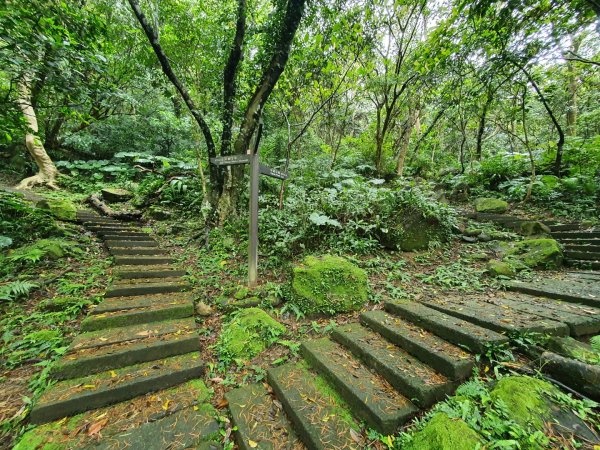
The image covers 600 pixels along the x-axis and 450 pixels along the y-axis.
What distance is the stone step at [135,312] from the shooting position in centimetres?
305

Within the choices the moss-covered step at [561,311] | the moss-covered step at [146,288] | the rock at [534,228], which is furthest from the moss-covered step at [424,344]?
the rock at [534,228]

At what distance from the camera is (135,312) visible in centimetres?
329

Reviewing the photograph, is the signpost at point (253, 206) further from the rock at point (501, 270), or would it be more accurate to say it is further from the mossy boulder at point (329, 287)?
the rock at point (501, 270)

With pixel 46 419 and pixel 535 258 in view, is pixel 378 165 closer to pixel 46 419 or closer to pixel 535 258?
pixel 535 258

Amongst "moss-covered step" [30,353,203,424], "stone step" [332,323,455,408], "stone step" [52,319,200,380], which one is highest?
"stone step" [332,323,455,408]

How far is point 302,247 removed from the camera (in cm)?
466

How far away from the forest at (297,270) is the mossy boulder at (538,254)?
2.1 inches

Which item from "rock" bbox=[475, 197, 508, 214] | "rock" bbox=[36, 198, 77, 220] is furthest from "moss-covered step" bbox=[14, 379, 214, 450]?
"rock" bbox=[475, 197, 508, 214]

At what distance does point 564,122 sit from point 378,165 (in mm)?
10086

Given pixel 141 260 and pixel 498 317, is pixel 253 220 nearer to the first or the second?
pixel 141 260

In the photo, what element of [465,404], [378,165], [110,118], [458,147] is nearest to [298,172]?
[378,165]

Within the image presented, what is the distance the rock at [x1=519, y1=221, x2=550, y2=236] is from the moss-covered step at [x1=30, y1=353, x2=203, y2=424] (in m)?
6.76

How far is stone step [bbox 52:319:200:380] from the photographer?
2.44 meters

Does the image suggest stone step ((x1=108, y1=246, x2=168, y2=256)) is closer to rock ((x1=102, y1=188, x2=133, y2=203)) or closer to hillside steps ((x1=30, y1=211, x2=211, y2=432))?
hillside steps ((x1=30, y1=211, x2=211, y2=432))
